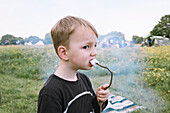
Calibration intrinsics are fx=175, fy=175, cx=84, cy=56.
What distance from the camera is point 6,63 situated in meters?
4.33

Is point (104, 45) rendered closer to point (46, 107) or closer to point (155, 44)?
point (155, 44)

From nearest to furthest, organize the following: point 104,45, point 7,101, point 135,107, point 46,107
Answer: point 46,107 < point 135,107 < point 7,101 < point 104,45

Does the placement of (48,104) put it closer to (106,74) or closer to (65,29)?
(65,29)

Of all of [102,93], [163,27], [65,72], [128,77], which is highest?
[163,27]

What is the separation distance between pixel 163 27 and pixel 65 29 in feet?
14.1

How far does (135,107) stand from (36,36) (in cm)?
289

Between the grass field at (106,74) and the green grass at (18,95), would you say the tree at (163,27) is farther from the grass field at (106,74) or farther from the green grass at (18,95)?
the green grass at (18,95)

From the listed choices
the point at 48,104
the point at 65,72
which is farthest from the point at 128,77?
the point at 48,104

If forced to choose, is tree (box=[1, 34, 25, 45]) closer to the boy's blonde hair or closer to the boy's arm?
the boy's blonde hair

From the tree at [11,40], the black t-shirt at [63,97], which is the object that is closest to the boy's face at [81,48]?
the black t-shirt at [63,97]

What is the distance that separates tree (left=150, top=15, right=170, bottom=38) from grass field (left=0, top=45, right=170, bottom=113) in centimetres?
45

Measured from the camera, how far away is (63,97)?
2.74 ft

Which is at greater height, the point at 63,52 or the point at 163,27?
the point at 163,27

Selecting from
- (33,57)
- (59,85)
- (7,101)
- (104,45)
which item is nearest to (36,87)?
(7,101)
